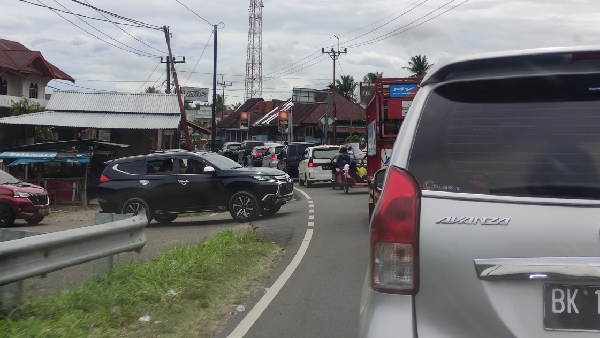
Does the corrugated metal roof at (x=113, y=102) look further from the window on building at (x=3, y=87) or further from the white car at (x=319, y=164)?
the white car at (x=319, y=164)

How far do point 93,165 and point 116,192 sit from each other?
1153 cm

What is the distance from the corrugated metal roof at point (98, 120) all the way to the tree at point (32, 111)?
72.1 inches

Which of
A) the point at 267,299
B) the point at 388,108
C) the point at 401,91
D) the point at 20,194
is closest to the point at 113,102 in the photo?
the point at 20,194

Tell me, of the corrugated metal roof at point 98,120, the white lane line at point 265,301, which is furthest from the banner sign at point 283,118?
the white lane line at point 265,301

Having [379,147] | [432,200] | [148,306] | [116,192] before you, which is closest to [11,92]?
[116,192]

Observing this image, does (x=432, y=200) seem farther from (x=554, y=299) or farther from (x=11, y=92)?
(x=11, y=92)

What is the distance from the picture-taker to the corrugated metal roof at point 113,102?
41.8 m

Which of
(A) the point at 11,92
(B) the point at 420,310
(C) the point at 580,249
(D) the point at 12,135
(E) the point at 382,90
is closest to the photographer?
(C) the point at 580,249

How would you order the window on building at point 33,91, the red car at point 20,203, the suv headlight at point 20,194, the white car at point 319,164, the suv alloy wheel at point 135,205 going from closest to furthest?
the suv alloy wheel at point 135,205
the red car at point 20,203
the suv headlight at point 20,194
the white car at point 319,164
the window on building at point 33,91

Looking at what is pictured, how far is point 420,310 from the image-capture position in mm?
2816

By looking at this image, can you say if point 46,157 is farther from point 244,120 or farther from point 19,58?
point 244,120

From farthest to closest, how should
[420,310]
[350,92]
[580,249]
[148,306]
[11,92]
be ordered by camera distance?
[350,92], [11,92], [148,306], [420,310], [580,249]

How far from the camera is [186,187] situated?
17188 millimetres

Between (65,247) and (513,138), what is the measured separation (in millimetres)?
4868
